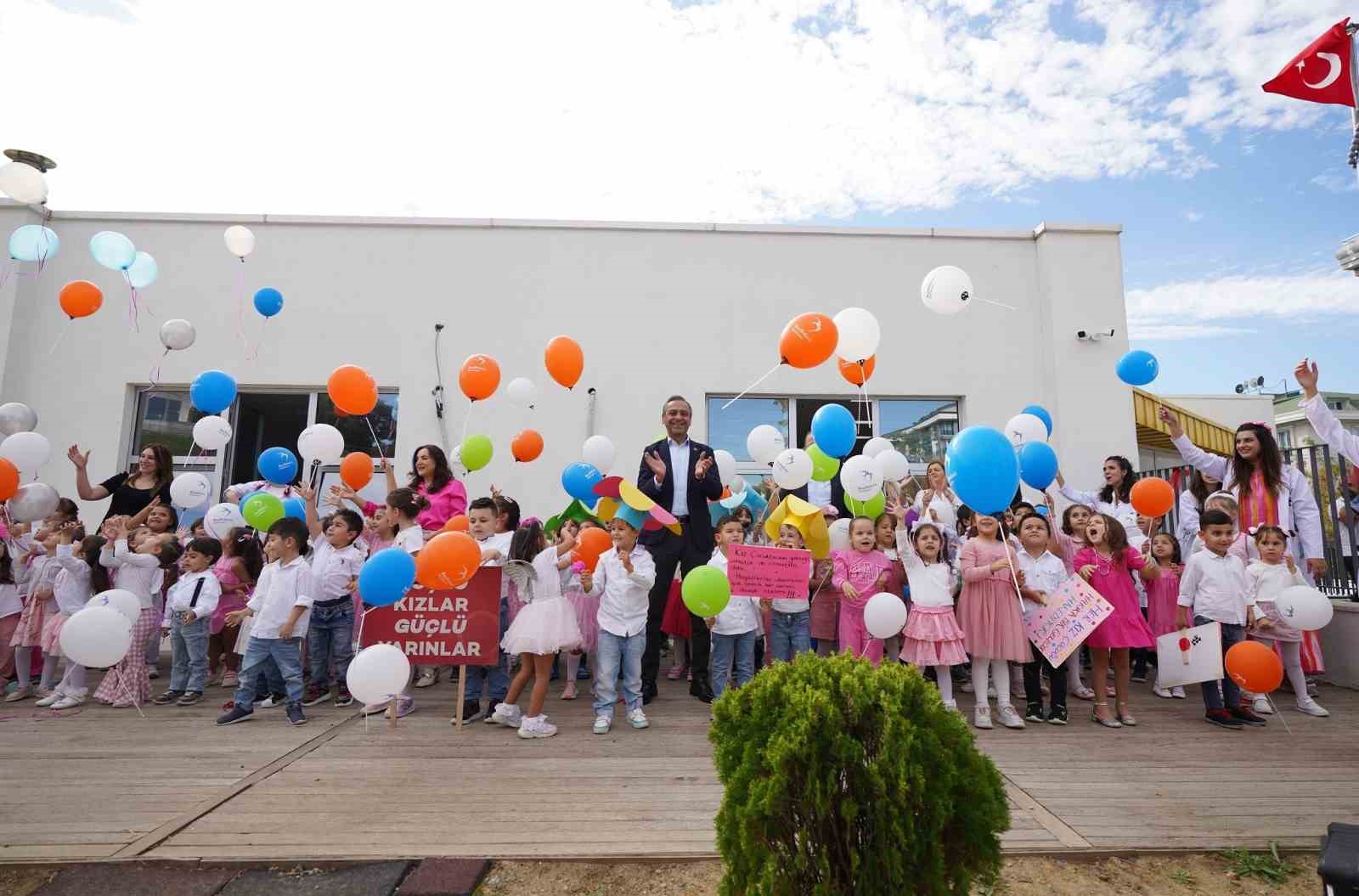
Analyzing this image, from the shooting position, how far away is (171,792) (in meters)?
3.25

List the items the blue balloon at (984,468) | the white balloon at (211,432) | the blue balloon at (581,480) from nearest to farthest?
the blue balloon at (984,468) < the blue balloon at (581,480) < the white balloon at (211,432)

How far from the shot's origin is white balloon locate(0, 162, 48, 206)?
5.69 metres

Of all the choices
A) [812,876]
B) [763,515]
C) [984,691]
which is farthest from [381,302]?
[812,876]

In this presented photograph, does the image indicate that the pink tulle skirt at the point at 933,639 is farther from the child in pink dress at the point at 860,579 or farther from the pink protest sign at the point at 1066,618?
the pink protest sign at the point at 1066,618

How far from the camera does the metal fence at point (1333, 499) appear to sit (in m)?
5.52

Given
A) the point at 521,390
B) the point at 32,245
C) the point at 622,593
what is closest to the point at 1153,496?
the point at 622,593

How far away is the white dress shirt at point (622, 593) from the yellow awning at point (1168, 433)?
9550 millimetres

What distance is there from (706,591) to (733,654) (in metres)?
1.07

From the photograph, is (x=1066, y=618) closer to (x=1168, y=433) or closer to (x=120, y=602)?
(x=120, y=602)

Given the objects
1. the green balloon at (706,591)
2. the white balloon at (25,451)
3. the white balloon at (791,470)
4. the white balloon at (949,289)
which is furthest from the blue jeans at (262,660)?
the white balloon at (949,289)

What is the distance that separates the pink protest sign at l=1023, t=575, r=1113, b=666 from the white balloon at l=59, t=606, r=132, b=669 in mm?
5374

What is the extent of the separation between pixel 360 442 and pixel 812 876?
769 centimetres

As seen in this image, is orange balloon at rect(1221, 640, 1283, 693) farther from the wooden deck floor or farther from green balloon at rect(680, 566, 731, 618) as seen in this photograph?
green balloon at rect(680, 566, 731, 618)

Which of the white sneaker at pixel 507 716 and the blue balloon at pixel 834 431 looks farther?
the blue balloon at pixel 834 431
